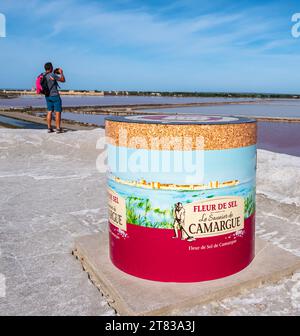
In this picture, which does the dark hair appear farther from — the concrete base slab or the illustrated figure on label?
the illustrated figure on label

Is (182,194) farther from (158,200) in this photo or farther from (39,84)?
(39,84)

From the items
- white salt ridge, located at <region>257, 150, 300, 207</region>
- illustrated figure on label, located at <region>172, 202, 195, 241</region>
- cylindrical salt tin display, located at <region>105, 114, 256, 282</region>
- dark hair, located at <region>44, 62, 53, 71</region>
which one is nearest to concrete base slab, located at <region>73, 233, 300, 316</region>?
cylindrical salt tin display, located at <region>105, 114, 256, 282</region>

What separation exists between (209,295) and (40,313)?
3.90 feet

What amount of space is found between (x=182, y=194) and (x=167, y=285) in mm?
699

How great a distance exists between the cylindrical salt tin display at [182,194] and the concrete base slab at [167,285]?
0.31ft

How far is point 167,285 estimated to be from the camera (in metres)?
2.69

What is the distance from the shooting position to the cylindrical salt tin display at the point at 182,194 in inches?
99.9

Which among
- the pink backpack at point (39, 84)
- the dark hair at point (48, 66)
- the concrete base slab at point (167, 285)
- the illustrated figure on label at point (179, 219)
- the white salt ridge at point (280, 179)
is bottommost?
the concrete base slab at point (167, 285)

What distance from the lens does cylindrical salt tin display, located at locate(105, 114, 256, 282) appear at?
8.32 ft

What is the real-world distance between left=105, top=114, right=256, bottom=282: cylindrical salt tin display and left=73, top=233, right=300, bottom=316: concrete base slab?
0.09 metres

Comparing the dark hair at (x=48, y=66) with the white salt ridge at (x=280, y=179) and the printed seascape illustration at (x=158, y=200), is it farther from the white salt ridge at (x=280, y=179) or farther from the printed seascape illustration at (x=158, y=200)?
the printed seascape illustration at (x=158, y=200)

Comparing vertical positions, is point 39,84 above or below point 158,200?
above

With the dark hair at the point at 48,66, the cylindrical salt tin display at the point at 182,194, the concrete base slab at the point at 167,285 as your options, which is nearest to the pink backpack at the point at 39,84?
the dark hair at the point at 48,66

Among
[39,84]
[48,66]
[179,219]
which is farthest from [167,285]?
[48,66]
